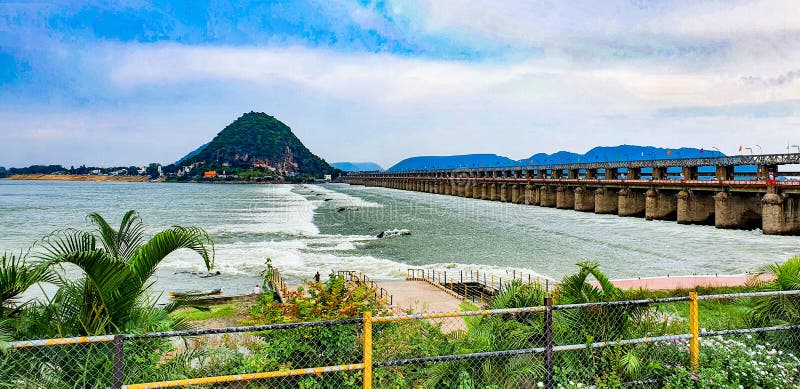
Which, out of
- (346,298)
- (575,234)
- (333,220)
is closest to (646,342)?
(346,298)

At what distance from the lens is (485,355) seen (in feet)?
23.5

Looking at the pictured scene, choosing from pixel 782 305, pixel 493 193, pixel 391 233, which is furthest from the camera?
pixel 493 193

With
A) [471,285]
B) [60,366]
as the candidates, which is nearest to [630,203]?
[471,285]

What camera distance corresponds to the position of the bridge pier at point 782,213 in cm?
5806

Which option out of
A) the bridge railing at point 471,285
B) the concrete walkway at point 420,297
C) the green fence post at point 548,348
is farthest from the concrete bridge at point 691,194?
the green fence post at point 548,348

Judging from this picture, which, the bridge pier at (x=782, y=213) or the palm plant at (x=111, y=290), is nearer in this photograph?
the palm plant at (x=111, y=290)

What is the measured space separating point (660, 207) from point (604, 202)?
1353 cm

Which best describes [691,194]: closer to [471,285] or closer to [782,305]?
[471,285]

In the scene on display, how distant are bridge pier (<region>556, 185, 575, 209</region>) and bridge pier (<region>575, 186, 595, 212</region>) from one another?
6444 millimetres

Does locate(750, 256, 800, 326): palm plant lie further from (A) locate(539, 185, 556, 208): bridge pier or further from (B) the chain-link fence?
(A) locate(539, 185, 556, 208): bridge pier

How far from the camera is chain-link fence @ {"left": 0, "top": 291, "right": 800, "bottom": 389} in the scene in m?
6.87

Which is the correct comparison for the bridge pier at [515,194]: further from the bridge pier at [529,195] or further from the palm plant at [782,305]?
the palm plant at [782,305]

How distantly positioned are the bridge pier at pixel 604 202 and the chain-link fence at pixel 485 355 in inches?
3464

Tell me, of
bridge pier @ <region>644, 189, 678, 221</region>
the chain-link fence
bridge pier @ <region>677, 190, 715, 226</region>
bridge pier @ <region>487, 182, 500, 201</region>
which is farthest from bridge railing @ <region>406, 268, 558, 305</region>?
bridge pier @ <region>487, 182, 500, 201</region>
